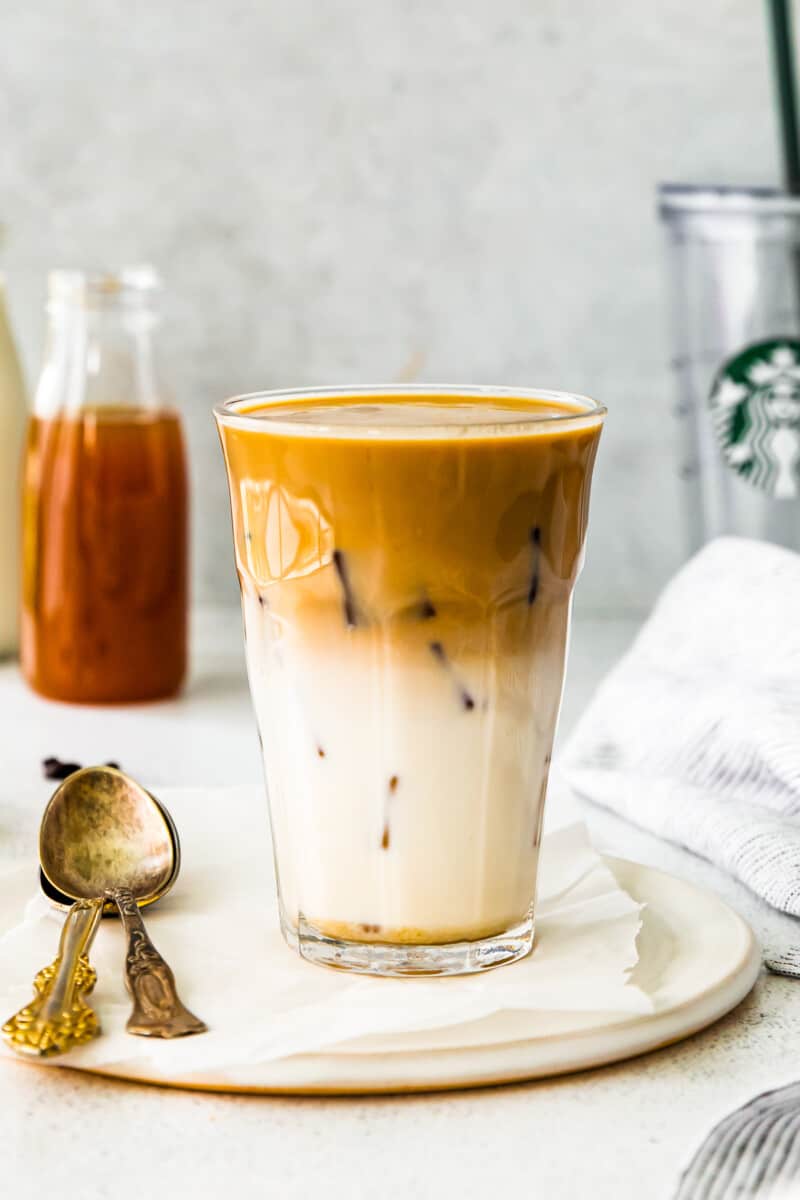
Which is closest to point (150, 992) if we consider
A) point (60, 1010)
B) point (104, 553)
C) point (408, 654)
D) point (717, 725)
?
point (60, 1010)

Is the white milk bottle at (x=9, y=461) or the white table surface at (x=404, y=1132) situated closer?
the white table surface at (x=404, y=1132)

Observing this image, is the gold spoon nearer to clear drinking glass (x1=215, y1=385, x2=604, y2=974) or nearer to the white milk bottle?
clear drinking glass (x1=215, y1=385, x2=604, y2=974)

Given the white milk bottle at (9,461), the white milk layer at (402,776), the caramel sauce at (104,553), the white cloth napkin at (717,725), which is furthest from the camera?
the white milk bottle at (9,461)

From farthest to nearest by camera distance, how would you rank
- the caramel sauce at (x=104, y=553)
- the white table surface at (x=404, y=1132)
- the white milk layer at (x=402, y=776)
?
the caramel sauce at (x=104, y=553) → the white milk layer at (x=402, y=776) → the white table surface at (x=404, y=1132)

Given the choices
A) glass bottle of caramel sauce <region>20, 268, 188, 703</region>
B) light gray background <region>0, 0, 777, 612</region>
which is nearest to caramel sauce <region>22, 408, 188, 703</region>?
glass bottle of caramel sauce <region>20, 268, 188, 703</region>

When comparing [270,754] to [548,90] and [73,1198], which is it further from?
[548,90]

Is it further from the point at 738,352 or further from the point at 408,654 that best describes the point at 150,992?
the point at 738,352

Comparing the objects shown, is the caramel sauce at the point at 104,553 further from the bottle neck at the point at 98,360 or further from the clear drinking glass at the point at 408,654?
the clear drinking glass at the point at 408,654

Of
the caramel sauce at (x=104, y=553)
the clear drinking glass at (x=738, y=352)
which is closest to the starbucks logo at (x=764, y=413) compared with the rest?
the clear drinking glass at (x=738, y=352)

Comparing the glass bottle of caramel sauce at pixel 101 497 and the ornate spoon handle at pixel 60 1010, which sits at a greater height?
the glass bottle of caramel sauce at pixel 101 497
